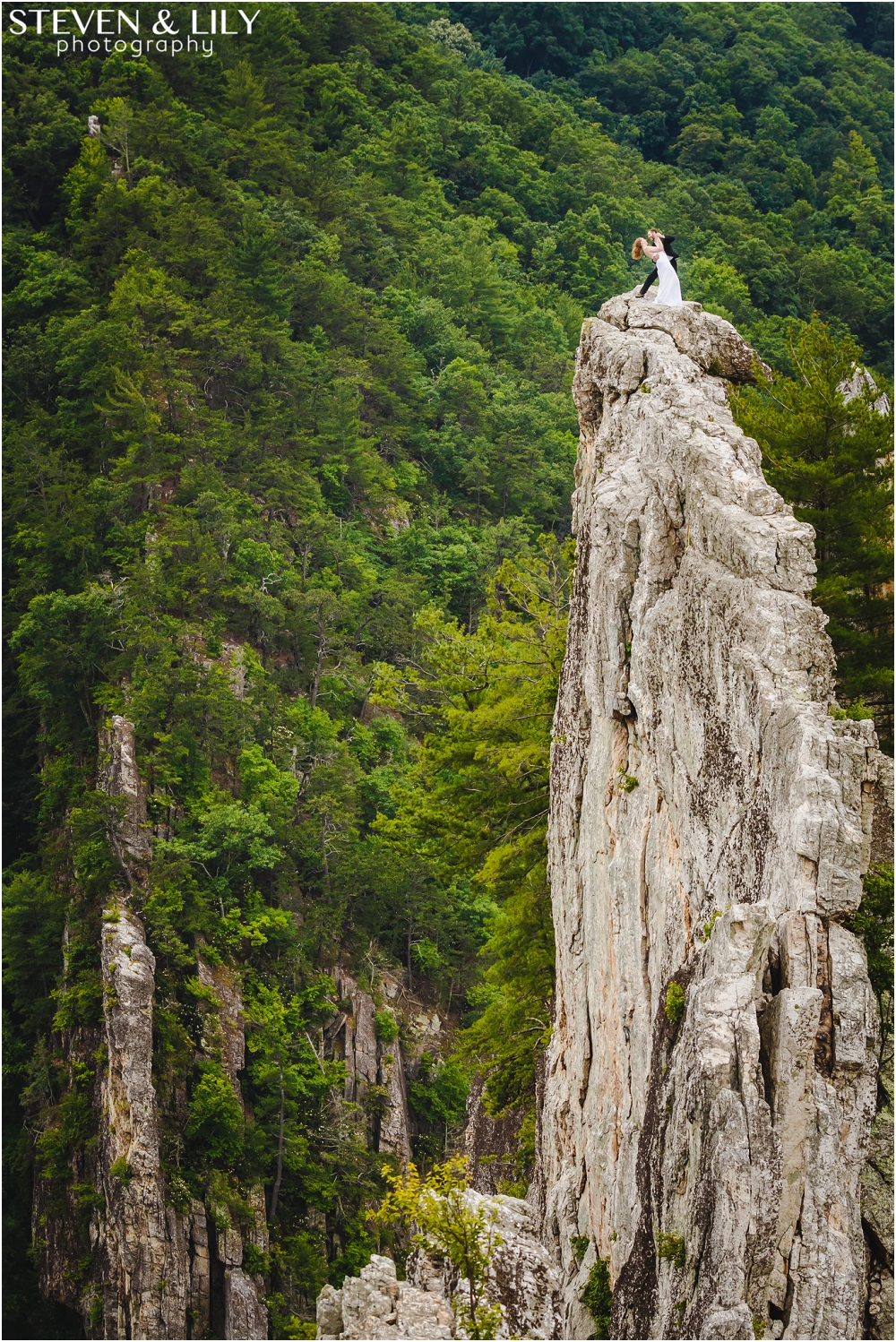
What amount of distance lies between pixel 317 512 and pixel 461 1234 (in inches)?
1650

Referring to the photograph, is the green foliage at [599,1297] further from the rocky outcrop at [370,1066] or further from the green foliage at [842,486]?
the rocky outcrop at [370,1066]

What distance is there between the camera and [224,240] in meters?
60.8

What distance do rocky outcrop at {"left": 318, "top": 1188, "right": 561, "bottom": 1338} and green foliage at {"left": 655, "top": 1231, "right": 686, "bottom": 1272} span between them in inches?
128

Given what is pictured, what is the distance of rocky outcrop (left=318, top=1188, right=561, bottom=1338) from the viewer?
15781 millimetres

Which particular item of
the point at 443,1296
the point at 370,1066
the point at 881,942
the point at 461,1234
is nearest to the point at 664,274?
the point at 881,942

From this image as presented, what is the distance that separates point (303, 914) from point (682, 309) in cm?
2959

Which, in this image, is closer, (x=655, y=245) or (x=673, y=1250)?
(x=673, y=1250)

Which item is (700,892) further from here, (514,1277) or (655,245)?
(655,245)

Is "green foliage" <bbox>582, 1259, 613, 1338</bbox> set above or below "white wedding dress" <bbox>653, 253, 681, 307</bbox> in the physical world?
below

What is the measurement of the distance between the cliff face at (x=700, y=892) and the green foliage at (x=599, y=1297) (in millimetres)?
207

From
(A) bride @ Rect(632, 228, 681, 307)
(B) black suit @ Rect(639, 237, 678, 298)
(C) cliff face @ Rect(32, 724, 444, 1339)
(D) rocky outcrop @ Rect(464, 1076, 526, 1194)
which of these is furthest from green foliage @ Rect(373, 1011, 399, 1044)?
(A) bride @ Rect(632, 228, 681, 307)

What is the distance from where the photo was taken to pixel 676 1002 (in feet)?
46.9

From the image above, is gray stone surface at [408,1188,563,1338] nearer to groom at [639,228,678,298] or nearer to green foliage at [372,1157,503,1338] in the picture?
green foliage at [372,1157,503,1338]

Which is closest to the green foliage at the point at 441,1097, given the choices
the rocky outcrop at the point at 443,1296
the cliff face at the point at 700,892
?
the cliff face at the point at 700,892
